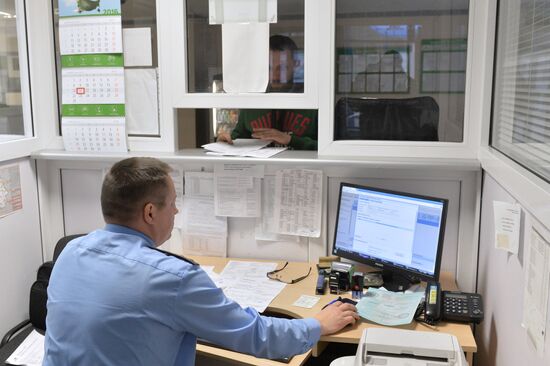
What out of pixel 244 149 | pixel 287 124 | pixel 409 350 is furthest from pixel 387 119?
pixel 409 350

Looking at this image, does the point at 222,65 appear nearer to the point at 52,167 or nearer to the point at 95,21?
the point at 95,21

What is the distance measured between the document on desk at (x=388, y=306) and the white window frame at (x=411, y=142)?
0.63 meters

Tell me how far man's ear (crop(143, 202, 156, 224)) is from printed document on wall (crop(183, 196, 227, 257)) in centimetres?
113

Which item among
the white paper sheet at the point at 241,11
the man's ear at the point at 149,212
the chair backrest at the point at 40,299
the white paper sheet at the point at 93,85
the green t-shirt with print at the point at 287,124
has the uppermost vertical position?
the white paper sheet at the point at 241,11

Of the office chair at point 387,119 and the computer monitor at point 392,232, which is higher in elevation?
the office chair at point 387,119

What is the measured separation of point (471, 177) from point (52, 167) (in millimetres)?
2028

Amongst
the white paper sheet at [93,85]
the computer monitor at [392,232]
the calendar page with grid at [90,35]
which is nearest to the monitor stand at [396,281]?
the computer monitor at [392,232]

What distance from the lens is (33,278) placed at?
9.14ft

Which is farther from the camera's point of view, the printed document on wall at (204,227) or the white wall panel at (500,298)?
the printed document on wall at (204,227)

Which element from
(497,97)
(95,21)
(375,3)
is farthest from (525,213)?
(95,21)

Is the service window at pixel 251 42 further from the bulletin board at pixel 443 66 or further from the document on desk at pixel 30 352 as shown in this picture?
the document on desk at pixel 30 352

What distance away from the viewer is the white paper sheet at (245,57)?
2.51 m

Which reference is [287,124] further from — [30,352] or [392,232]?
[30,352]

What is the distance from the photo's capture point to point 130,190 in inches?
59.6
